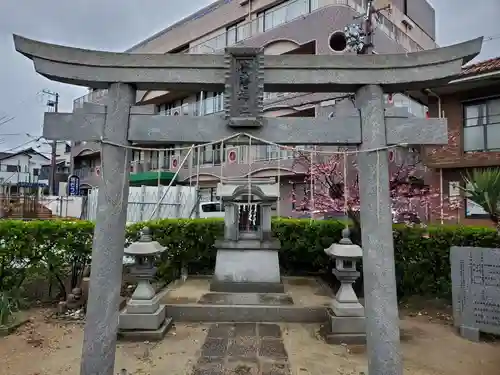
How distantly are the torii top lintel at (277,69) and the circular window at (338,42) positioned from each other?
1319 cm

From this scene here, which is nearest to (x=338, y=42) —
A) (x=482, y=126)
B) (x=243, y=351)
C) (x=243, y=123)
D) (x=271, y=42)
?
(x=271, y=42)

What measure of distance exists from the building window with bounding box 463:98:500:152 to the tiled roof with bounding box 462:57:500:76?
1227 mm

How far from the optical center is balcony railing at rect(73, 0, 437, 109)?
16312 mm

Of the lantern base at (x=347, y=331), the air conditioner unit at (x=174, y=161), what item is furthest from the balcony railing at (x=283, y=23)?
the lantern base at (x=347, y=331)

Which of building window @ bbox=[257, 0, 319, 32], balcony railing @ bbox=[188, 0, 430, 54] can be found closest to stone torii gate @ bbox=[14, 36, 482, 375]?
balcony railing @ bbox=[188, 0, 430, 54]

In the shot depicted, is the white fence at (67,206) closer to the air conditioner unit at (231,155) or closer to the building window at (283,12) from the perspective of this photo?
the air conditioner unit at (231,155)

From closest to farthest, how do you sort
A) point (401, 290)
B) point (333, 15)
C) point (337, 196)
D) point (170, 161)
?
point (401, 290) → point (337, 196) → point (333, 15) → point (170, 161)

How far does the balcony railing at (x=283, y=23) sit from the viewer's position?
1631 cm

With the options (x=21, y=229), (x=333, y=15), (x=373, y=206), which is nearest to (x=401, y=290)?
(x=373, y=206)

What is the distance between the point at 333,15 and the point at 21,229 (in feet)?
47.9

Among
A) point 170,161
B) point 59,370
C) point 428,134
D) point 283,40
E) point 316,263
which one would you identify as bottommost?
point 59,370

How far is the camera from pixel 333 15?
49.8 feet

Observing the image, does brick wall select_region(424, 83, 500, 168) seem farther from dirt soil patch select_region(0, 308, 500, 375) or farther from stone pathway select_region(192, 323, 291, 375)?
stone pathway select_region(192, 323, 291, 375)

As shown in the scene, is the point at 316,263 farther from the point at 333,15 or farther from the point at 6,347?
the point at 333,15
